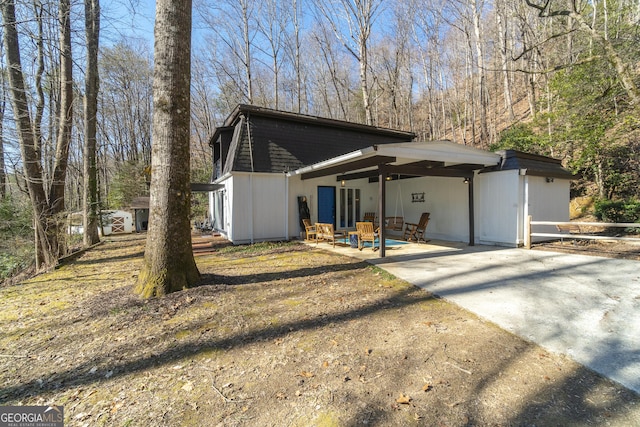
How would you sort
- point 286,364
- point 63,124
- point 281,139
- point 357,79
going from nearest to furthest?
point 286,364 < point 63,124 < point 281,139 < point 357,79

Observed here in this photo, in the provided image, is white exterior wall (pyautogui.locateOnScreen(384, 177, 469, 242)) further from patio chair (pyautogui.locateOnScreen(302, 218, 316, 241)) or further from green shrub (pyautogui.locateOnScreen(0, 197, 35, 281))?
green shrub (pyautogui.locateOnScreen(0, 197, 35, 281))

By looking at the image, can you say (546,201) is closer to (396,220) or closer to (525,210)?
(525,210)

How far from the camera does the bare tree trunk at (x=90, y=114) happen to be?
32.6 ft

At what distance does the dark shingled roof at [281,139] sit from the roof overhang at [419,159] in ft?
5.32

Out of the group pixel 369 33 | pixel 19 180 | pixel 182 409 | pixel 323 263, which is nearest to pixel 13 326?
pixel 182 409

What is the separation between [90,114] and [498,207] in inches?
564

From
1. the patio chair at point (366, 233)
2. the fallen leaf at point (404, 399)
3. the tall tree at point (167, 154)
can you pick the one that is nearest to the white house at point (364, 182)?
the patio chair at point (366, 233)

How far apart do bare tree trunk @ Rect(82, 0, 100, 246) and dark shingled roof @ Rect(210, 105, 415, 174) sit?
444 centimetres

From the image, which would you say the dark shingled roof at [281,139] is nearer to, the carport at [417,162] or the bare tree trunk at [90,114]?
the carport at [417,162]

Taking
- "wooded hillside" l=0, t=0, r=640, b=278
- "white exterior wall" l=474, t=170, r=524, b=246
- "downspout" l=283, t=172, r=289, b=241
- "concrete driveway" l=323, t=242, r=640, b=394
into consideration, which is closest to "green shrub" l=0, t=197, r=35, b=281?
"wooded hillside" l=0, t=0, r=640, b=278

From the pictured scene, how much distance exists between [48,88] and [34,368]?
42.4 feet

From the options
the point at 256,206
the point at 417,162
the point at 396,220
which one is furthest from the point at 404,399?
the point at 396,220

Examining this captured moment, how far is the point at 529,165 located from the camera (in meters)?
8.22

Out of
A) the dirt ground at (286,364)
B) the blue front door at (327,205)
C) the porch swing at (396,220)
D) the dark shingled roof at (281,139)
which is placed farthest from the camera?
the blue front door at (327,205)
